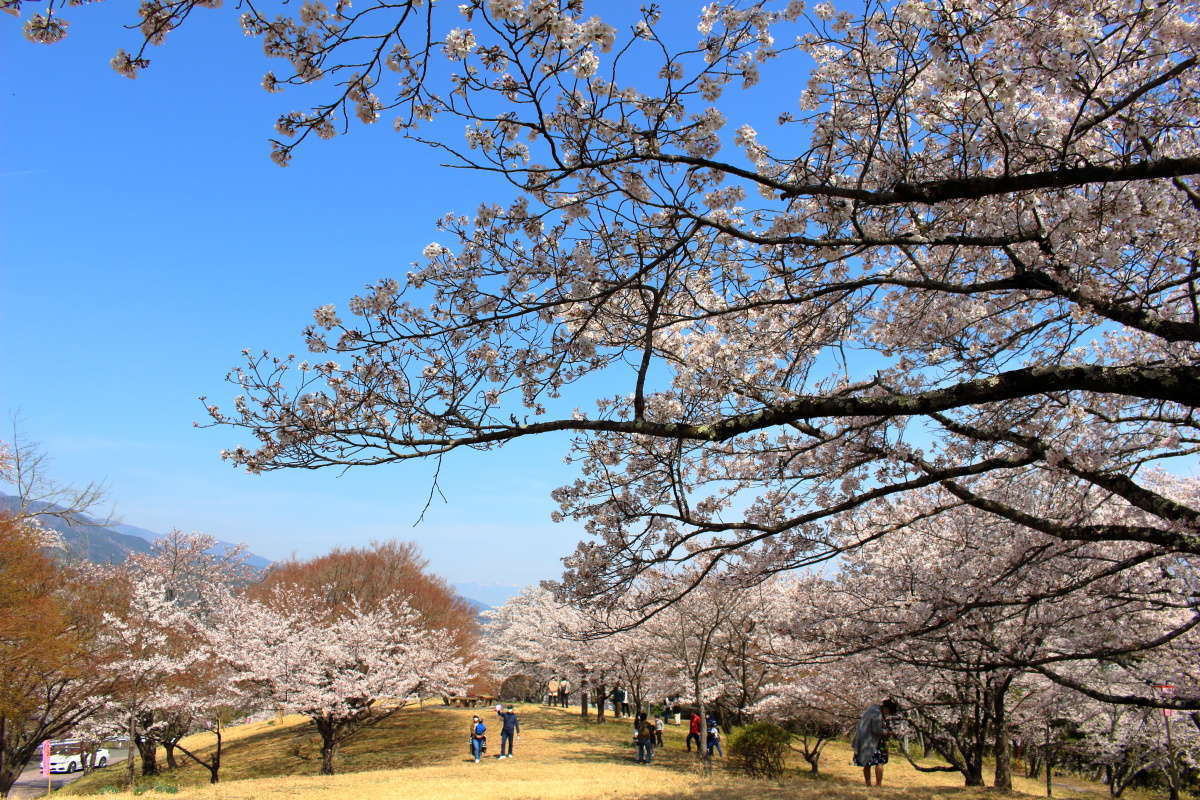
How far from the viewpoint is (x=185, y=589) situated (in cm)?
3872

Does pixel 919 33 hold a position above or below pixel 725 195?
above

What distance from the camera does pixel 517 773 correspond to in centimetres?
1631

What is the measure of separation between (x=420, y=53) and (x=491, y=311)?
1663 mm

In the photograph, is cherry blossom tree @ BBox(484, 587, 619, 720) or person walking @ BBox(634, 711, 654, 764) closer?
person walking @ BBox(634, 711, 654, 764)

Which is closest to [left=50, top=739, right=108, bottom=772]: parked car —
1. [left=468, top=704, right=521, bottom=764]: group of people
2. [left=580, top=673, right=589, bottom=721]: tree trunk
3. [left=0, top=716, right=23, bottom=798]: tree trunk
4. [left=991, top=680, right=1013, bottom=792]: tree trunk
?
[left=0, top=716, right=23, bottom=798]: tree trunk

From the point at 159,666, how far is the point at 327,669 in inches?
179

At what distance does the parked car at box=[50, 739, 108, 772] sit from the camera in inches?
1199

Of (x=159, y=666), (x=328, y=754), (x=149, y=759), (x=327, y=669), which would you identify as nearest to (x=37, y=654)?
(x=159, y=666)

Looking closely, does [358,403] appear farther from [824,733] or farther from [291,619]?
[291,619]

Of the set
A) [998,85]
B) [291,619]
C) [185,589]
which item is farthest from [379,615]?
[998,85]

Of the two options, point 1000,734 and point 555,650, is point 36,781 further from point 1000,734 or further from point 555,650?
point 1000,734

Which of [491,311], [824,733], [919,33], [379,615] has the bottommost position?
[824,733]

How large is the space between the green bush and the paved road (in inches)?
701

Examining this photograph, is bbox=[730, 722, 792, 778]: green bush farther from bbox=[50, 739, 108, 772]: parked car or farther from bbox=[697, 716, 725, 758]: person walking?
bbox=[50, 739, 108, 772]: parked car
